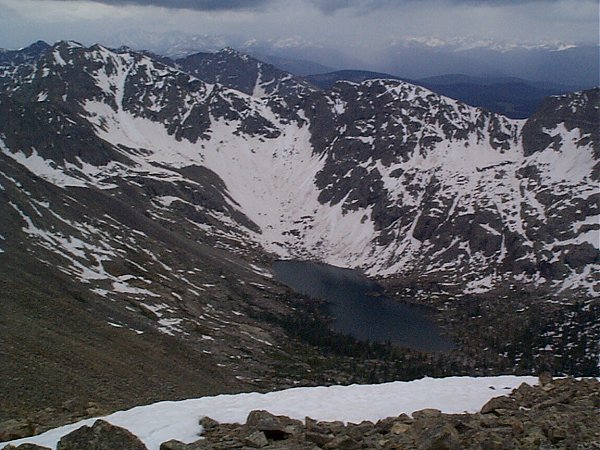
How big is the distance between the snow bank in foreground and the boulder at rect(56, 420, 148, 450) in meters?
0.87

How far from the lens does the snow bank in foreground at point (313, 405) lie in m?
19.5

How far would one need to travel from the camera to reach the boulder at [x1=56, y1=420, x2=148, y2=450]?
54.3ft

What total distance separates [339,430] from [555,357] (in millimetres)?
153119

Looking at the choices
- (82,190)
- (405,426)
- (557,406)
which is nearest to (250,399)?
(405,426)

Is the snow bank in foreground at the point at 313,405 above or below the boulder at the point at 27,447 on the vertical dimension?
below

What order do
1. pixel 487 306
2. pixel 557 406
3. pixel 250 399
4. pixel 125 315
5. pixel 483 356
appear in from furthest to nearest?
pixel 487 306
pixel 483 356
pixel 125 315
pixel 250 399
pixel 557 406

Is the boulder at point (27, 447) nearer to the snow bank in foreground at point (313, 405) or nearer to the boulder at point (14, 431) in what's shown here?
the snow bank in foreground at point (313, 405)

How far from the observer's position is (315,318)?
173 metres

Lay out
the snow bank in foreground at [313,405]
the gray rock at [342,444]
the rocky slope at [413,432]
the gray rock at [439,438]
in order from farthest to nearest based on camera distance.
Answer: the snow bank in foreground at [313,405]
the gray rock at [342,444]
the rocky slope at [413,432]
the gray rock at [439,438]

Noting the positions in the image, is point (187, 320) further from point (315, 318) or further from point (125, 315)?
point (315, 318)

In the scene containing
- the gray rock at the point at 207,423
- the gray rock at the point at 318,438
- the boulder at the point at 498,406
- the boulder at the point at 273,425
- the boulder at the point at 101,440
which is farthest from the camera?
the boulder at the point at 498,406

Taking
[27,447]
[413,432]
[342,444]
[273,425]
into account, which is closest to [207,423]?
[273,425]

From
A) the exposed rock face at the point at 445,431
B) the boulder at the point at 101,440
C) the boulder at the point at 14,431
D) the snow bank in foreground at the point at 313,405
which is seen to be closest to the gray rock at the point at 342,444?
the exposed rock face at the point at 445,431

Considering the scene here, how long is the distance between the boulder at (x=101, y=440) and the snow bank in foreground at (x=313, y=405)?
0.87 metres
